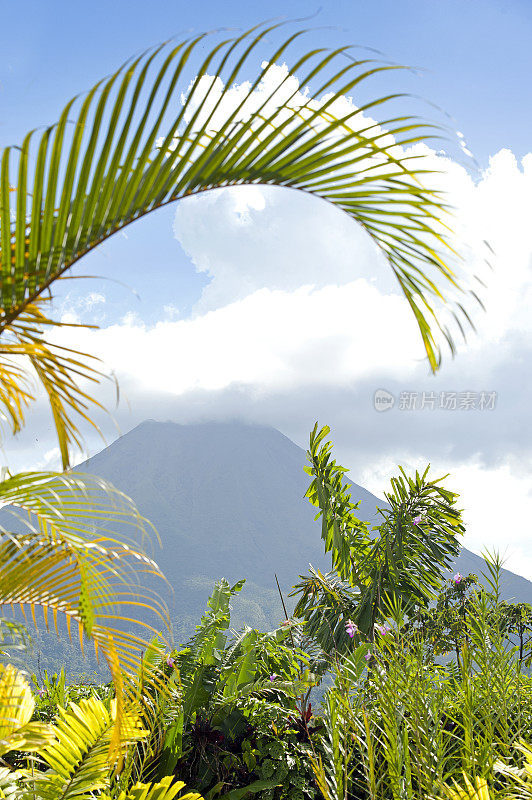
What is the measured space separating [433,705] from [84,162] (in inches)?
80.1

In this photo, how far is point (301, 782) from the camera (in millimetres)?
3469

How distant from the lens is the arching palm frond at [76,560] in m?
1.59

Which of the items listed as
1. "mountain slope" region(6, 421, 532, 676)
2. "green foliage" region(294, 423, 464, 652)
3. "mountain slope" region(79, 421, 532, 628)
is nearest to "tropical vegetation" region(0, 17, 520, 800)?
"green foliage" region(294, 423, 464, 652)

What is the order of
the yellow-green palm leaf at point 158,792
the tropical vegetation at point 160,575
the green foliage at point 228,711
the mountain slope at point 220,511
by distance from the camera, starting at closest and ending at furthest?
the tropical vegetation at point 160,575 → the yellow-green palm leaf at point 158,792 → the green foliage at point 228,711 → the mountain slope at point 220,511

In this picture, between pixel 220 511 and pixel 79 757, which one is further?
pixel 220 511

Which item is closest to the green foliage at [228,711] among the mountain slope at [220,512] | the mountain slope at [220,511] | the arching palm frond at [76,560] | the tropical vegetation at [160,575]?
the tropical vegetation at [160,575]

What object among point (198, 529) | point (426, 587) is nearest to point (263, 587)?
point (198, 529)

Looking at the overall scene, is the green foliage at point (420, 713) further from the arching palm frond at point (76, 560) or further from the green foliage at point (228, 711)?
the green foliage at point (228, 711)

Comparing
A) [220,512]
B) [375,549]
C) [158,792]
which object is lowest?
[158,792]

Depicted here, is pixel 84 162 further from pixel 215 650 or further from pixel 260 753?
pixel 215 650

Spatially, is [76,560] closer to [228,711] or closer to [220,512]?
[228,711]

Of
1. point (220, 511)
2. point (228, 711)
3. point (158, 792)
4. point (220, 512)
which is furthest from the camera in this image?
point (220, 511)

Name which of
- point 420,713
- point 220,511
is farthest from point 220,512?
point 420,713

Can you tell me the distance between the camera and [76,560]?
1770 mm
